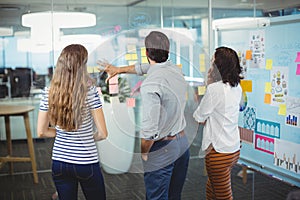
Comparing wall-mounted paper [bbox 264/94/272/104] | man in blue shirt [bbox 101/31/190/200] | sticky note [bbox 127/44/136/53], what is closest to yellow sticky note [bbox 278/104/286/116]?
wall-mounted paper [bbox 264/94/272/104]

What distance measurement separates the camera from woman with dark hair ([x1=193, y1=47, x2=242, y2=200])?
9.96ft

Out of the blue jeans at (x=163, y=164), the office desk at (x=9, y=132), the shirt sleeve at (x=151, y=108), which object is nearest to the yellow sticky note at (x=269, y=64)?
the blue jeans at (x=163, y=164)

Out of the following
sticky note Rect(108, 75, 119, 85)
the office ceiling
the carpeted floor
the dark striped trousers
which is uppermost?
the office ceiling

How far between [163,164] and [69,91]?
0.79m

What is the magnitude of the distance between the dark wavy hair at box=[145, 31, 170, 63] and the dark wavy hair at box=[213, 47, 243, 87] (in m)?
0.37

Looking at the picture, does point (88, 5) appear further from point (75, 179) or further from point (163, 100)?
point (75, 179)

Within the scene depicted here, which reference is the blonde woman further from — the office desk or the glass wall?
the office desk

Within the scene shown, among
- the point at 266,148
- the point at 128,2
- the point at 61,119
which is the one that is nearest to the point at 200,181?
the point at 266,148

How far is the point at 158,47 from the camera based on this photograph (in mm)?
2932

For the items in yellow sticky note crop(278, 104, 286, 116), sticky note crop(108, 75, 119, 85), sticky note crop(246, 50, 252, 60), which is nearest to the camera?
sticky note crop(108, 75, 119, 85)

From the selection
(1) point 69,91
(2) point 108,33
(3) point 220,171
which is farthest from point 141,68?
(2) point 108,33

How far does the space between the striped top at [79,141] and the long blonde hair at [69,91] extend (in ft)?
0.13

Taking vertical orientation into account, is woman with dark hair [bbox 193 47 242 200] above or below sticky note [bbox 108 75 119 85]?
below

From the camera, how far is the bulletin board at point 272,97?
3.41 metres
